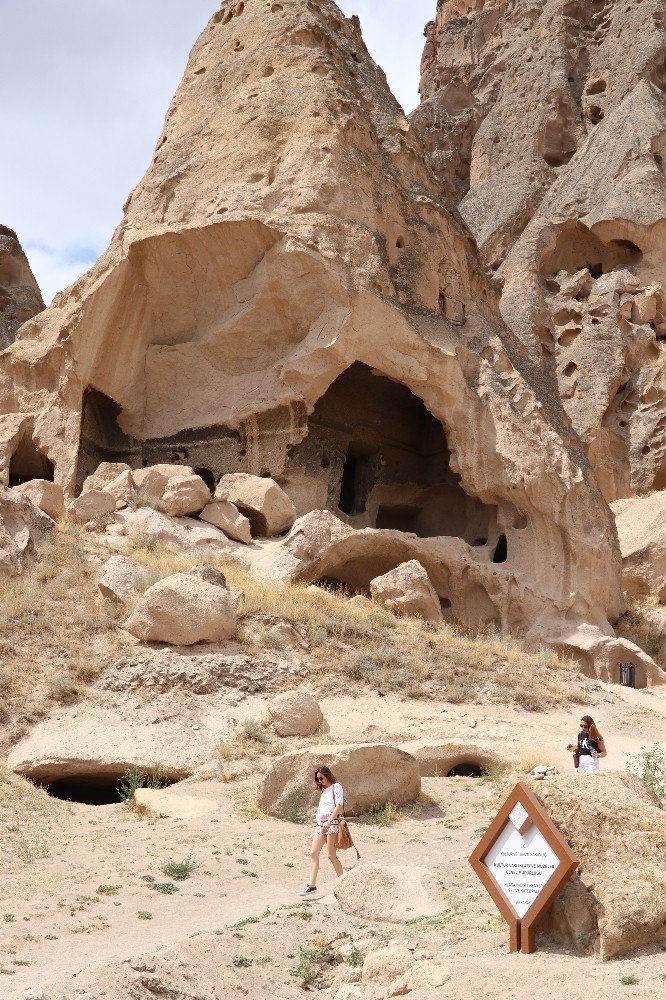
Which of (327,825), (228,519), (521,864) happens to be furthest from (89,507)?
(521,864)

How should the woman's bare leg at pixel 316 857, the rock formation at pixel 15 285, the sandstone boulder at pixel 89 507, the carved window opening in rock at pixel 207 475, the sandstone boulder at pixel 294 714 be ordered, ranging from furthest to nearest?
1. the rock formation at pixel 15 285
2. the carved window opening in rock at pixel 207 475
3. the sandstone boulder at pixel 89 507
4. the sandstone boulder at pixel 294 714
5. the woman's bare leg at pixel 316 857

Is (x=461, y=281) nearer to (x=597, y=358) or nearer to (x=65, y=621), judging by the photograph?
(x=597, y=358)

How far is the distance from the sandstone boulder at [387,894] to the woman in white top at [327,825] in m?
0.25

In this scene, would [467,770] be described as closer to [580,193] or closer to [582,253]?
[582,253]

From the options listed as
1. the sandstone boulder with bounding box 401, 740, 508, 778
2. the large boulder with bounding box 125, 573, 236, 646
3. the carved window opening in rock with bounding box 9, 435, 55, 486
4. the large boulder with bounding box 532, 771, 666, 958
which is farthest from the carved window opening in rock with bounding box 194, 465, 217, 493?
the large boulder with bounding box 532, 771, 666, 958

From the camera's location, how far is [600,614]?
15.6 metres

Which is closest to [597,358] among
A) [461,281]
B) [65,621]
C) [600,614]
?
[461,281]

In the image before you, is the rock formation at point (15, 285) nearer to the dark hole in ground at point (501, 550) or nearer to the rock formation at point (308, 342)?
the rock formation at point (308, 342)

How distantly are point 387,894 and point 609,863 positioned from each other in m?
1.63

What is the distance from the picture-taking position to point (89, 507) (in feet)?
45.9

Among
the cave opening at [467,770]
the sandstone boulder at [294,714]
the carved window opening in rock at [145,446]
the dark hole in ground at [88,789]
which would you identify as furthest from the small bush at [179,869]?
the carved window opening in rock at [145,446]

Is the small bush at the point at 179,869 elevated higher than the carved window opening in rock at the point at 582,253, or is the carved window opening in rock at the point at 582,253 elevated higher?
the carved window opening in rock at the point at 582,253

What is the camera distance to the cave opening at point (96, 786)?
9070mm

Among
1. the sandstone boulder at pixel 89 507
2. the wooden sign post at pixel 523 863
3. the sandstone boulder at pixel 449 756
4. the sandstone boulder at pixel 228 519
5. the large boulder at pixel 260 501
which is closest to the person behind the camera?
the wooden sign post at pixel 523 863
